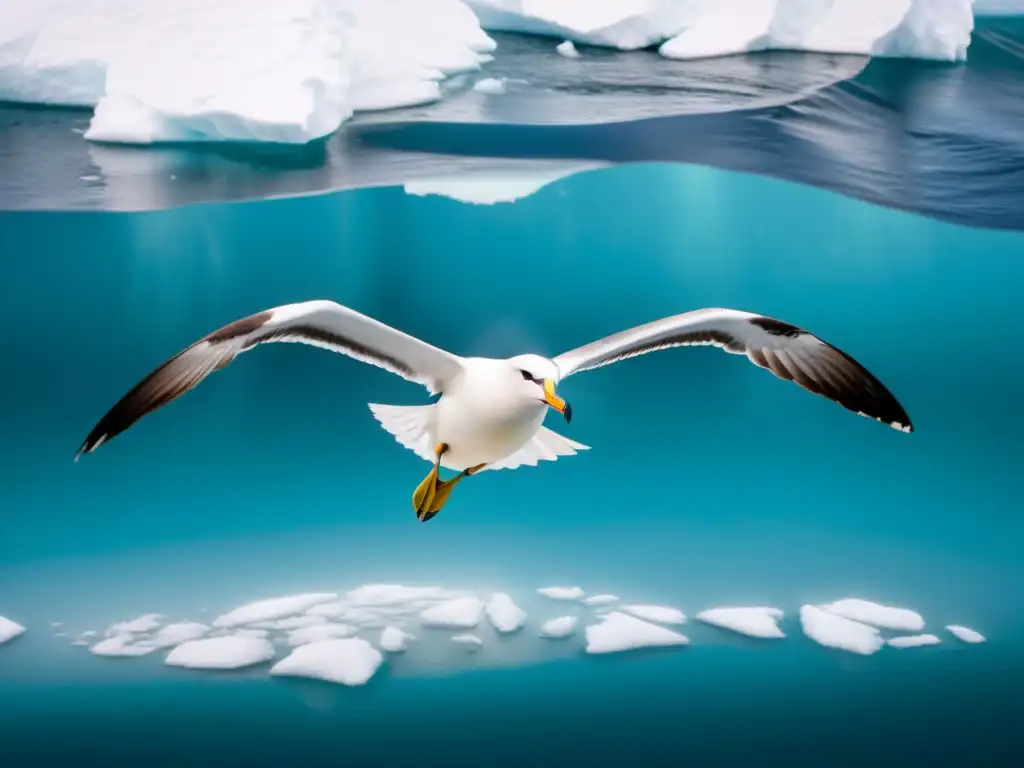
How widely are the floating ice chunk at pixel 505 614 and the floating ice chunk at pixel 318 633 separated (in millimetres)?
552

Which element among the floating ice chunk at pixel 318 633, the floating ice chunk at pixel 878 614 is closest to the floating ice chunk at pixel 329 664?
the floating ice chunk at pixel 318 633

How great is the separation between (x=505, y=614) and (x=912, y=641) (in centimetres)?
165

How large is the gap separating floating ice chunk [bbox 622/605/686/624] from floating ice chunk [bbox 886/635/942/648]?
84cm

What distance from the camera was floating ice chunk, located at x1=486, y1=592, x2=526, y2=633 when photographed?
178 inches

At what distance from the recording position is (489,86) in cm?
446

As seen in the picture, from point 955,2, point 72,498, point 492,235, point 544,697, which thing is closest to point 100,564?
point 72,498

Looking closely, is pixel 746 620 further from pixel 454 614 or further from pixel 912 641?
pixel 454 614

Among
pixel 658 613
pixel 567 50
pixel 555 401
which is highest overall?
pixel 567 50

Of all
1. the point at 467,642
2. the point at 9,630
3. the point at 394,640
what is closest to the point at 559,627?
the point at 467,642

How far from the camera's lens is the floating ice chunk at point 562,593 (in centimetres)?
470

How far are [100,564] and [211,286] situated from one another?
1.36 metres

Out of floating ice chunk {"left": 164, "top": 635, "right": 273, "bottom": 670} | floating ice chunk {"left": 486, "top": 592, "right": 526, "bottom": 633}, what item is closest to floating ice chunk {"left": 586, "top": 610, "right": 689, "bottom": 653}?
floating ice chunk {"left": 486, "top": 592, "right": 526, "bottom": 633}

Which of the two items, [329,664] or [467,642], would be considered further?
[467,642]

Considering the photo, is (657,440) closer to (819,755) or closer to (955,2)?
(819,755)
